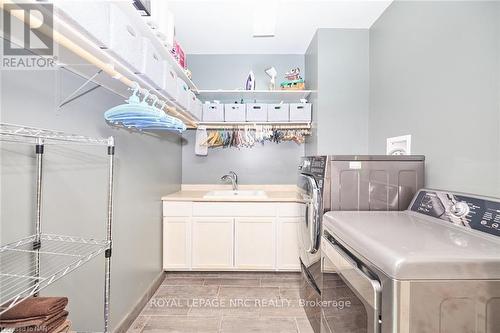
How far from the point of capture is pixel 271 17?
2094 millimetres

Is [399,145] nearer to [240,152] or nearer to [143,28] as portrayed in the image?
[240,152]

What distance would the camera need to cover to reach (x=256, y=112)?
8.84 feet

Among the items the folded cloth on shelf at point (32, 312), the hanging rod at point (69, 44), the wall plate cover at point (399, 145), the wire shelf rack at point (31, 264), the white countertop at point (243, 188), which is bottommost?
the folded cloth on shelf at point (32, 312)

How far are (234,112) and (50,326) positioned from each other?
7.37 feet

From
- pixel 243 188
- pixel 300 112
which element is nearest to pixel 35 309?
pixel 243 188

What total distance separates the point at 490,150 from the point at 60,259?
2.11 meters

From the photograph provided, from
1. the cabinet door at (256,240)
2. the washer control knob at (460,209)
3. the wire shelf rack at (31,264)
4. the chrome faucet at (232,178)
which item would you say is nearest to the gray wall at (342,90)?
the cabinet door at (256,240)

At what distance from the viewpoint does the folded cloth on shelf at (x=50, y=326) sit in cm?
83

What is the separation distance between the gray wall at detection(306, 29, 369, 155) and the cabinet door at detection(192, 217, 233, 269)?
1.26 meters

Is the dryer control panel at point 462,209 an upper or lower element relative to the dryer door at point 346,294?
upper

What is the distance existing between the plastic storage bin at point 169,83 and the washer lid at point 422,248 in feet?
4.42

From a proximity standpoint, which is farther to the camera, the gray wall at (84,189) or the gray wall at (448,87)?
the gray wall at (448,87)

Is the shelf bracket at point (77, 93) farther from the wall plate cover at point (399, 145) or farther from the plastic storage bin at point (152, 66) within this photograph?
the wall plate cover at point (399, 145)

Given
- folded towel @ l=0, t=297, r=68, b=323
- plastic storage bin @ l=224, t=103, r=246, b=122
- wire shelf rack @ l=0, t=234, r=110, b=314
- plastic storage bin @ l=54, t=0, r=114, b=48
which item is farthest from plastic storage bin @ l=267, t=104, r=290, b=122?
folded towel @ l=0, t=297, r=68, b=323
